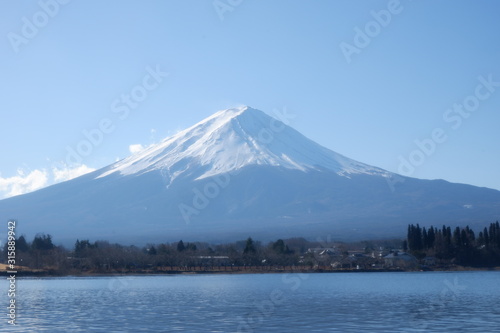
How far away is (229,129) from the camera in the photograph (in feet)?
545

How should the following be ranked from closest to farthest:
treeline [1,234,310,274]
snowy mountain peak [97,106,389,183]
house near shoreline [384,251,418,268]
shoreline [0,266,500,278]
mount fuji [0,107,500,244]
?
shoreline [0,266,500,278], treeline [1,234,310,274], house near shoreline [384,251,418,268], mount fuji [0,107,500,244], snowy mountain peak [97,106,389,183]

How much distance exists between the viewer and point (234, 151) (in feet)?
511

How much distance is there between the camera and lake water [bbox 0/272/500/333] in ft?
73.7

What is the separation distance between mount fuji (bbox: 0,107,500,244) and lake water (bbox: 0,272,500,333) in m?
80.1

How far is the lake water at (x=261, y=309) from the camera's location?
22453mm

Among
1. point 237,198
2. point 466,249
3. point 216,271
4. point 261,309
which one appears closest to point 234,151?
point 237,198

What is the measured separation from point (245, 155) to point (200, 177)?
15.7 m

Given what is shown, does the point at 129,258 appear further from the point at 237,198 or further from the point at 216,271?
the point at 237,198

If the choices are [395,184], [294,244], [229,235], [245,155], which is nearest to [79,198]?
[245,155]

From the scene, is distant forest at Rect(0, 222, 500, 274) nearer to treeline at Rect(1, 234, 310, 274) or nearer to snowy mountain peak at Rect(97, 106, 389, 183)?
treeline at Rect(1, 234, 310, 274)

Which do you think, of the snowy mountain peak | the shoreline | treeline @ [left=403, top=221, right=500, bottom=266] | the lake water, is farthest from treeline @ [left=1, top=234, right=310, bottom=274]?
the snowy mountain peak

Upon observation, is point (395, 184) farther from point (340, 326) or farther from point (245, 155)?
point (340, 326)

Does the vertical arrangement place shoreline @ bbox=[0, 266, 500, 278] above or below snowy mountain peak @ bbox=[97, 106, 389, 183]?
below

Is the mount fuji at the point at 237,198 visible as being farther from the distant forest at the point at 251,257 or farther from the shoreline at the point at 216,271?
the shoreline at the point at 216,271
